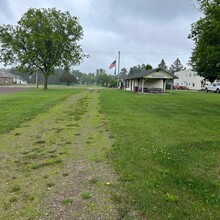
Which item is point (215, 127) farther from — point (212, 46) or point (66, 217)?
point (66, 217)

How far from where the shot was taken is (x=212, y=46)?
13312mm

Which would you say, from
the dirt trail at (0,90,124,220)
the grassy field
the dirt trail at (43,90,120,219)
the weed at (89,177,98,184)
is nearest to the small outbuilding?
the grassy field

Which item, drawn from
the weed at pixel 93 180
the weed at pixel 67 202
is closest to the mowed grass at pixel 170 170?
the weed at pixel 93 180

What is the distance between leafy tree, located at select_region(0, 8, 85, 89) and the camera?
37719mm

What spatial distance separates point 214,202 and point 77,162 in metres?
2.62

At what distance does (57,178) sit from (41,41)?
119ft

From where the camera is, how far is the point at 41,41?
3719 cm

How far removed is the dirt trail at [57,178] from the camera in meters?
3.14

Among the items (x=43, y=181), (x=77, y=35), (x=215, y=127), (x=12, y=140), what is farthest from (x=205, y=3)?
(x=77, y=35)

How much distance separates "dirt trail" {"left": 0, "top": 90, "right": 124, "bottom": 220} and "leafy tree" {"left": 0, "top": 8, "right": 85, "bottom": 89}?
3334cm

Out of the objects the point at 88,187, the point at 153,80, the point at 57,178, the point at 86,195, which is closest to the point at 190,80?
the point at 153,80

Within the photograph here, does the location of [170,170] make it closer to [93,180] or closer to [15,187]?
[93,180]

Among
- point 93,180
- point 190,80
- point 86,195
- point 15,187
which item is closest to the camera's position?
point 86,195

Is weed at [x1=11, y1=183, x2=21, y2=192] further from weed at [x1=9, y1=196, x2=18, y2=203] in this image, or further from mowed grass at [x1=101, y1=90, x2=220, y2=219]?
mowed grass at [x1=101, y1=90, x2=220, y2=219]
